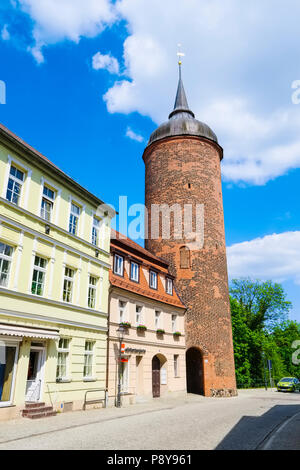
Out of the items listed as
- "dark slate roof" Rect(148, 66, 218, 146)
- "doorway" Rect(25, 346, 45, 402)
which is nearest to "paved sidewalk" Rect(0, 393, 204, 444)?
"doorway" Rect(25, 346, 45, 402)

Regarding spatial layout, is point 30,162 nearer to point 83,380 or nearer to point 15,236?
point 15,236

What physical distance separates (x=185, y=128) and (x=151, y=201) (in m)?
6.85

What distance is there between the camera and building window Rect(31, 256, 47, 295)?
14.4 metres

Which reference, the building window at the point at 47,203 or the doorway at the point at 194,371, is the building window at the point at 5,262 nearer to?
the building window at the point at 47,203

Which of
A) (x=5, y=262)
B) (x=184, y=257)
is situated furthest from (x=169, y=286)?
(x=5, y=262)

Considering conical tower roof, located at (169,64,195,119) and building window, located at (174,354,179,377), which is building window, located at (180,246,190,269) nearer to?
building window, located at (174,354,179,377)

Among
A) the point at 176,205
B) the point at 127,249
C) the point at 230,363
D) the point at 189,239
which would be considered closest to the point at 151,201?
the point at 176,205

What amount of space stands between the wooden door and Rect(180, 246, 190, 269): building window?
302 inches

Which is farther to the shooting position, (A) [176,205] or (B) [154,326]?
(A) [176,205]

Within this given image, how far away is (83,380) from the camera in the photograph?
1603cm

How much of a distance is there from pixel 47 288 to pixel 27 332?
2251 millimetres

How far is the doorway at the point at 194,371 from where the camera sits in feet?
87.5

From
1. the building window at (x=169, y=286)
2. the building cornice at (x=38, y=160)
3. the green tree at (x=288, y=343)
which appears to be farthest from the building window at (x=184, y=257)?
the green tree at (x=288, y=343)

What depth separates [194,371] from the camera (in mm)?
27578
